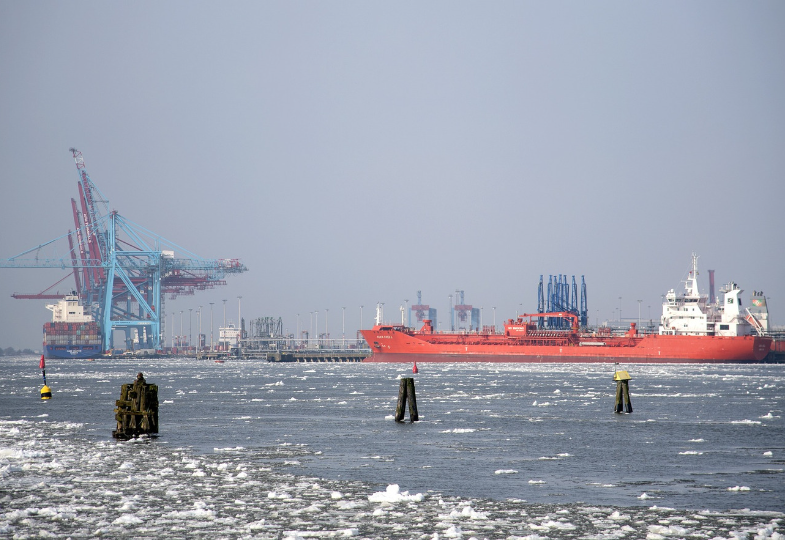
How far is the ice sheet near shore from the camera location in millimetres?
11477

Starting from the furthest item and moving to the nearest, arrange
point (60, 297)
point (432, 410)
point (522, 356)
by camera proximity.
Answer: point (60, 297)
point (522, 356)
point (432, 410)

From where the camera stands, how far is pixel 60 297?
134125mm

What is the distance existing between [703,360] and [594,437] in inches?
2460

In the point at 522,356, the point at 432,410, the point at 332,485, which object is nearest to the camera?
the point at 332,485

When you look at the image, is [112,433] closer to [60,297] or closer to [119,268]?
[119,268]

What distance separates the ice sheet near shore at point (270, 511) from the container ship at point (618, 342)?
6819 cm

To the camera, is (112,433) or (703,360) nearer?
(112,433)

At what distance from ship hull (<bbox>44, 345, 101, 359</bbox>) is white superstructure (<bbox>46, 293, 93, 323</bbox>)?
493 centimetres

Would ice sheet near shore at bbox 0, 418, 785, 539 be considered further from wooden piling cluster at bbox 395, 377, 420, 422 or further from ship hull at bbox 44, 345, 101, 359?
ship hull at bbox 44, 345, 101, 359

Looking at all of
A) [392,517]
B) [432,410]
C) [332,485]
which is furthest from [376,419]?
[392,517]

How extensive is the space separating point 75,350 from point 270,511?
121075 mm

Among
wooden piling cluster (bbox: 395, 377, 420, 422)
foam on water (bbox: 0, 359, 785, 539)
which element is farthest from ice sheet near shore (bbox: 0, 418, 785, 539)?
wooden piling cluster (bbox: 395, 377, 420, 422)

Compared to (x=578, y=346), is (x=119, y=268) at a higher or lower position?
higher

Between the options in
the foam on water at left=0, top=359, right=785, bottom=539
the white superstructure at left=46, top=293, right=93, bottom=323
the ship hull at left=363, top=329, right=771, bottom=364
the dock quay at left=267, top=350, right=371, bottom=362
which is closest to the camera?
the foam on water at left=0, top=359, right=785, bottom=539
